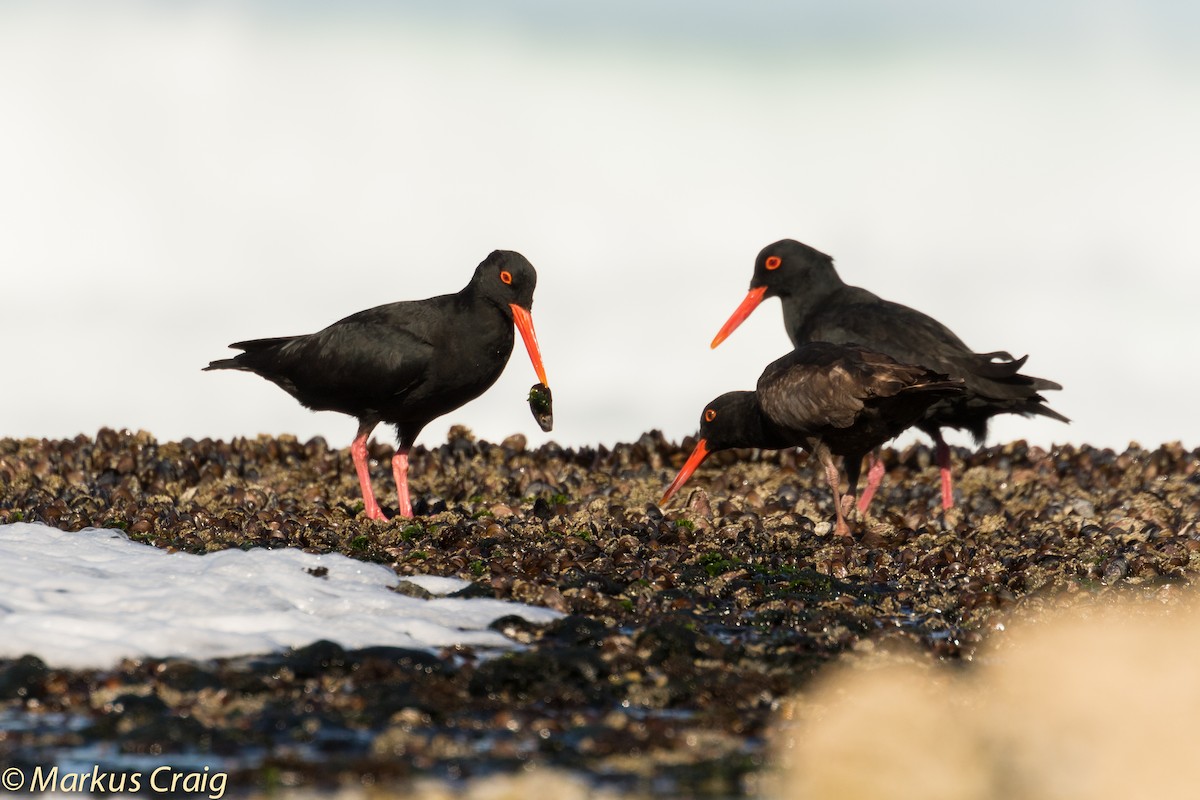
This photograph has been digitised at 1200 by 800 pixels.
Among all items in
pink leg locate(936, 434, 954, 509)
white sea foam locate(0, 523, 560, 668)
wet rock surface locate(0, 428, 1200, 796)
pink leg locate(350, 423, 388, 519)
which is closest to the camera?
wet rock surface locate(0, 428, 1200, 796)

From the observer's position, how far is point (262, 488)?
11.9m

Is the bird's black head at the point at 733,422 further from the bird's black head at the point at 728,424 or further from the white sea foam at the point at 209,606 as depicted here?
the white sea foam at the point at 209,606

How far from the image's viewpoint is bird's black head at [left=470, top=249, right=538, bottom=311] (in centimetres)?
1100

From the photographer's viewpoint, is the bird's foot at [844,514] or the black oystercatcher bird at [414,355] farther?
the black oystercatcher bird at [414,355]

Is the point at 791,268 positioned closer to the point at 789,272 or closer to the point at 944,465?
the point at 789,272

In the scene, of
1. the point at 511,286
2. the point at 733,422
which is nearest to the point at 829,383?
the point at 733,422

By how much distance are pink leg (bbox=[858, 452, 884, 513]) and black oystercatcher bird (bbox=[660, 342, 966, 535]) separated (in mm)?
881

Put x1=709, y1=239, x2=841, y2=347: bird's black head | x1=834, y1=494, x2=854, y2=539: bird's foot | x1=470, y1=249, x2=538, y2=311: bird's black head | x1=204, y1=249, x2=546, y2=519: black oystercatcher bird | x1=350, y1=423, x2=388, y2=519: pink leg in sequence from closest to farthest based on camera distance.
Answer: x1=834, y1=494, x2=854, y2=539: bird's foot < x1=350, y1=423, x2=388, y2=519: pink leg < x1=204, y1=249, x2=546, y2=519: black oystercatcher bird < x1=470, y1=249, x2=538, y2=311: bird's black head < x1=709, y1=239, x2=841, y2=347: bird's black head

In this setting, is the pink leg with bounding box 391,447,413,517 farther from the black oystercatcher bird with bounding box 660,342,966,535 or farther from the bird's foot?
the bird's foot

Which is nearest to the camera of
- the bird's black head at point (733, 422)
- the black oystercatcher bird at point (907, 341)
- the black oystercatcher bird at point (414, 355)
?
the black oystercatcher bird at point (414, 355)

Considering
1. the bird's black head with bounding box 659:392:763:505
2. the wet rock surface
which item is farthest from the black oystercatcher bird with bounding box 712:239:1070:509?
the bird's black head with bounding box 659:392:763:505

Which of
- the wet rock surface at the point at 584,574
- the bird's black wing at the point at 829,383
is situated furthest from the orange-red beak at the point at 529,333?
the bird's black wing at the point at 829,383

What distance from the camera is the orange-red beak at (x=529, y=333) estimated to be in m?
11.1

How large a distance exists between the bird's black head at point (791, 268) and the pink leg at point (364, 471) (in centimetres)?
481
